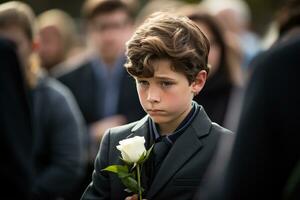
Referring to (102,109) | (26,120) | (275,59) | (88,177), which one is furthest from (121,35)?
(275,59)

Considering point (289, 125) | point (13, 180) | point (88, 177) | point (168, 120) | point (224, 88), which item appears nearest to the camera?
point (289, 125)

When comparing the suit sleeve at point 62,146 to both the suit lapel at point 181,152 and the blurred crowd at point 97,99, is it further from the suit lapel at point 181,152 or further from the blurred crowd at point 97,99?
the suit lapel at point 181,152

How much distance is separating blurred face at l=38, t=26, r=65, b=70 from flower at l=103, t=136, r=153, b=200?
30.7ft

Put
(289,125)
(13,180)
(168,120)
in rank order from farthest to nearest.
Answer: (13,180) → (168,120) → (289,125)

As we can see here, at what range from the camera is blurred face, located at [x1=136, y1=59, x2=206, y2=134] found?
14.1ft

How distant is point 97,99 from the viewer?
29.8 ft

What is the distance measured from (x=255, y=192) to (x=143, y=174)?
981mm

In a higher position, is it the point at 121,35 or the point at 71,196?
the point at 121,35

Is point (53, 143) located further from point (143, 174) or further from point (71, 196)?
point (143, 174)

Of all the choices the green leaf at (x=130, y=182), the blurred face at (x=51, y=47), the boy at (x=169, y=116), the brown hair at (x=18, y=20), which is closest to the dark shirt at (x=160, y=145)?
the boy at (x=169, y=116)

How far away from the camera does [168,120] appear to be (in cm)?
434

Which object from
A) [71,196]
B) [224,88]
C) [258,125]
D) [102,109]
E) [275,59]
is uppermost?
[275,59]

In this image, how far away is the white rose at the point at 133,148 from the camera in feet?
13.7

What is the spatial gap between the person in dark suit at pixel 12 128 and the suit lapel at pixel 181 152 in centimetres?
74
